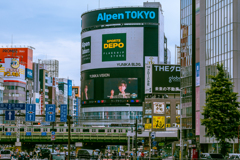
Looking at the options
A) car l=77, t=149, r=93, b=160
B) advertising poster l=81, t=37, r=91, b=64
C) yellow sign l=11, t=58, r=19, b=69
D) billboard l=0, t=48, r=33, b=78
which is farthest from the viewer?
billboard l=0, t=48, r=33, b=78

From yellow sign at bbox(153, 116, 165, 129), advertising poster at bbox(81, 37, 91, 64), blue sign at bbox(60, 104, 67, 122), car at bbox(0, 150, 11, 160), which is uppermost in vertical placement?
advertising poster at bbox(81, 37, 91, 64)

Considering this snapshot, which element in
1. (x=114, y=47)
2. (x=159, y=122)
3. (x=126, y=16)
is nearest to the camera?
(x=159, y=122)

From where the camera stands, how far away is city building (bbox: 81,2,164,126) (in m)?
162

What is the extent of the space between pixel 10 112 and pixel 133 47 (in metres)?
87.2

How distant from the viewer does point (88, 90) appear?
545 feet

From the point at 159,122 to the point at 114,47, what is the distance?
140 feet

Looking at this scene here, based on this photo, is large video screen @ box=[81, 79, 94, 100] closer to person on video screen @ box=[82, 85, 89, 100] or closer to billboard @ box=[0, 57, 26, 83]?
person on video screen @ box=[82, 85, 89, 100]

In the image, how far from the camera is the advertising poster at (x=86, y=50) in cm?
16775

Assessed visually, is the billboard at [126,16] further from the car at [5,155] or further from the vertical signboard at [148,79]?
the car at [5,155]

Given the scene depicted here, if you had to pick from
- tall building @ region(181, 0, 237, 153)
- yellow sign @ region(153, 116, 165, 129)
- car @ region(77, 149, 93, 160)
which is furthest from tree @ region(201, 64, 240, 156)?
yellow sign @ region(153, 116, 165, 129)

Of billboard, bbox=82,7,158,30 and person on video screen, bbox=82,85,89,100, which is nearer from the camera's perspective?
billboard, bbox=82,7,158,30

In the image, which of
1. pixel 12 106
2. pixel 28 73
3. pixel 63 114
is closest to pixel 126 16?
pixel 28 73

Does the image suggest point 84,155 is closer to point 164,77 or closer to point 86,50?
point 164,77

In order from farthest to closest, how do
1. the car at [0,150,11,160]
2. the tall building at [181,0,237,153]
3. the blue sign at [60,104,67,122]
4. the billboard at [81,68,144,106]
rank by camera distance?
the billboard at [81,68,144,106]
the blue sign at [60,104,67,122]
the tall building at [181,0,237,153]
the car at [0,150,11,160]
